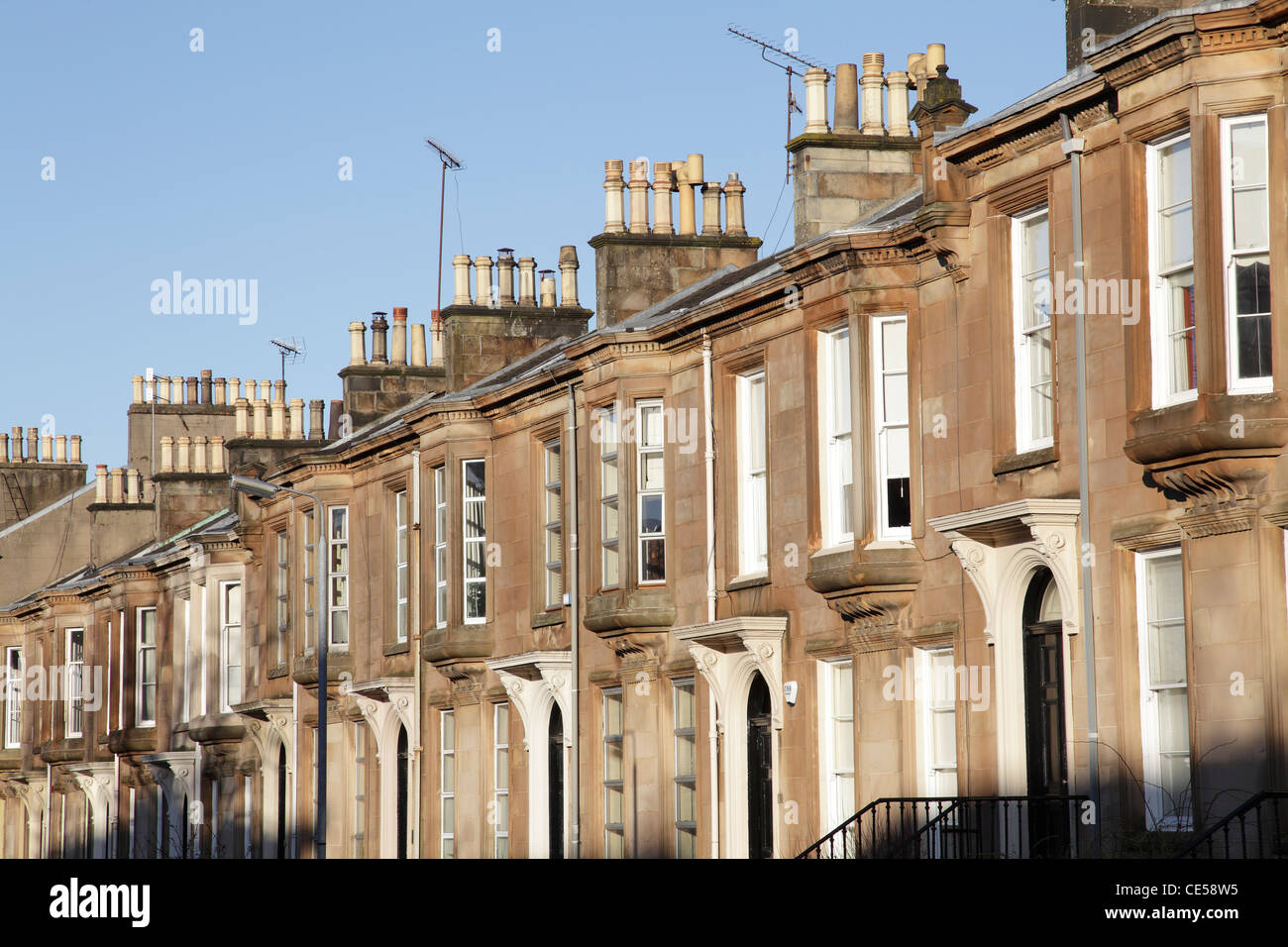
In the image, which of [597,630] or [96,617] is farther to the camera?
[96,617]

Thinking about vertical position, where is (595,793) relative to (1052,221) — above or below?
below

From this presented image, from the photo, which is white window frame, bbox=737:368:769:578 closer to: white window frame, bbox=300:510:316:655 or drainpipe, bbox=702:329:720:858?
drainpipe, bbox=702:329:720:858

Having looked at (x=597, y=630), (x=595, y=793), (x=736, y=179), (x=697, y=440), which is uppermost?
(x=736, y=179)

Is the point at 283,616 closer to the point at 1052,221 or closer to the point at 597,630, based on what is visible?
the point at 597,630

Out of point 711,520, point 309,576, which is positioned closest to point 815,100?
point 711,520

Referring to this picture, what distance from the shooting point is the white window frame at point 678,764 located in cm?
2566

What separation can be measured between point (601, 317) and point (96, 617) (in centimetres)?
2524

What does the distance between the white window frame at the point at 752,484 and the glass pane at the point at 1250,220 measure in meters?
9.06

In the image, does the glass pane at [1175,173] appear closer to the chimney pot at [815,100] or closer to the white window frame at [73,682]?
the chimney pot at [815,100]

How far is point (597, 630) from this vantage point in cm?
2717

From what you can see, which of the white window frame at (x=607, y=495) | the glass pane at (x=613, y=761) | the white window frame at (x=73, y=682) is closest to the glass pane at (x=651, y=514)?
the white window frame at (x=607, y=495)

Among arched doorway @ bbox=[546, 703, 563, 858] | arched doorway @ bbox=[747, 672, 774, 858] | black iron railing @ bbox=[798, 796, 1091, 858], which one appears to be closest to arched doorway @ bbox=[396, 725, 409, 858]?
arched doorway @ bbox=[546, 703, 563, 858]
